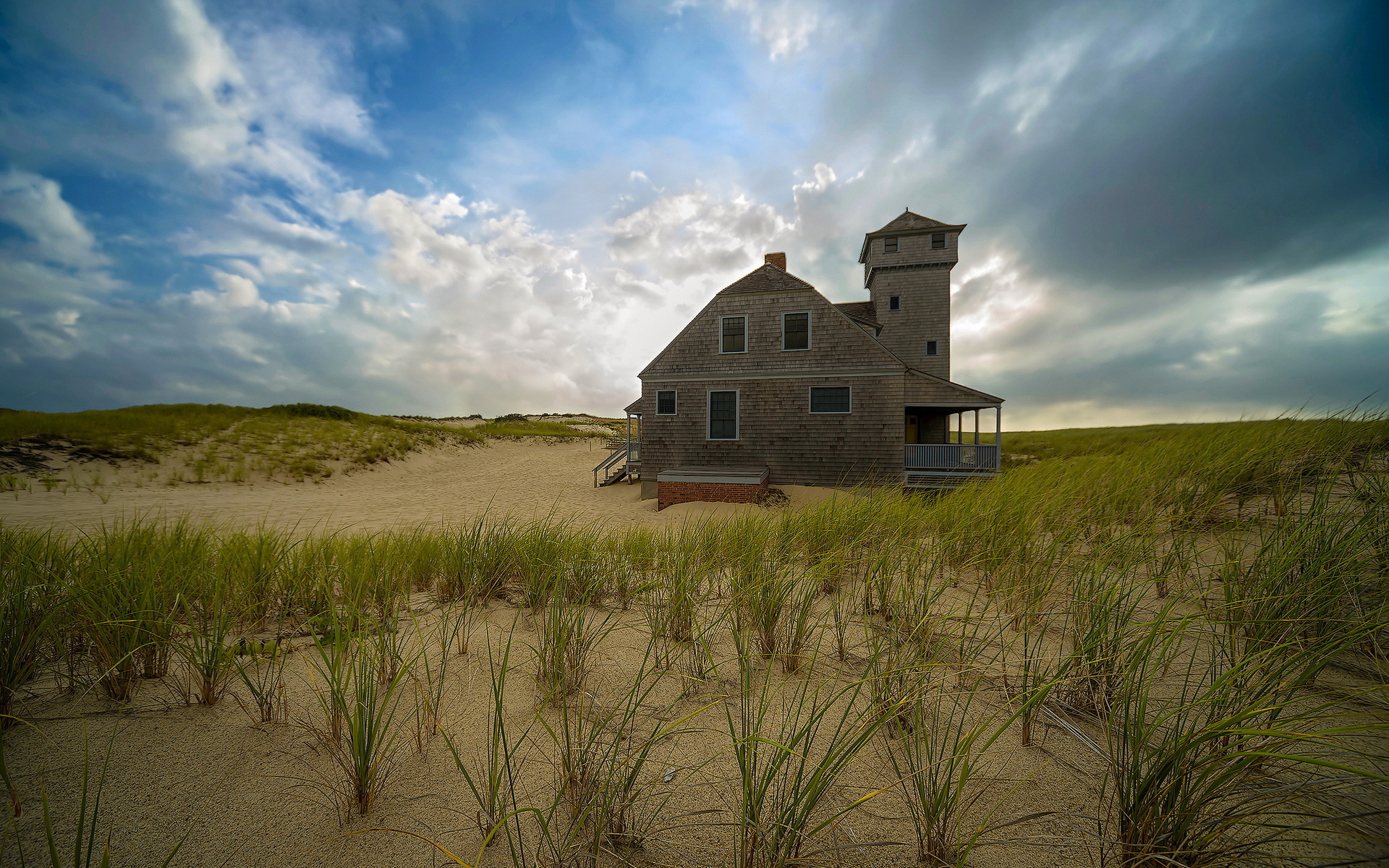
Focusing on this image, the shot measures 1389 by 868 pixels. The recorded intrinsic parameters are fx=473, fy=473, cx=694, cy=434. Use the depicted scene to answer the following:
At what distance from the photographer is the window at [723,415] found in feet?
48.8

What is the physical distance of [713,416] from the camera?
49.4 feet

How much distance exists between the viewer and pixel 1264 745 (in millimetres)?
1595

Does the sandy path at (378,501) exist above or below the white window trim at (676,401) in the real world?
below

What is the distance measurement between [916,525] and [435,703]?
393 centimetres

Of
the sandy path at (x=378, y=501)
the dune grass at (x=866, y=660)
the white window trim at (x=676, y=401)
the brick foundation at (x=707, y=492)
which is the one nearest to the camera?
the dune grass at (x=866, y=660)

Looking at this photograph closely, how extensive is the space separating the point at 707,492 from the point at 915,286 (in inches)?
493

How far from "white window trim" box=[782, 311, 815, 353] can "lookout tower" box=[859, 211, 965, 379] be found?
20.3 ft

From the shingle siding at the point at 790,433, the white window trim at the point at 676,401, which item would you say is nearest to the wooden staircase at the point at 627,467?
the white window trim at the point at 676,401

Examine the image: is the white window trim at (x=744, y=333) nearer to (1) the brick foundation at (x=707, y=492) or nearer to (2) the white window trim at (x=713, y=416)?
(2) the white window trim at (x=713, y=416)

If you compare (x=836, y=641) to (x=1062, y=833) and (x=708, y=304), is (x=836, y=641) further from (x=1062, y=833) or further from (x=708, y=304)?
(x=708, y=304)

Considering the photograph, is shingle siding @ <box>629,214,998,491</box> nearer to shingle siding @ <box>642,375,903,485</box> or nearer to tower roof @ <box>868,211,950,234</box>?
shingle siding @ <box>642,375,903,485</box>

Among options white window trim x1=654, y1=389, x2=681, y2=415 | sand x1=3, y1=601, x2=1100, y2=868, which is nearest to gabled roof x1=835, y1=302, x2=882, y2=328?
white window trim x1=654, y1=389, x2=681, y2=415

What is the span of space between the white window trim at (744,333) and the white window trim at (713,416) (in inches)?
46.6

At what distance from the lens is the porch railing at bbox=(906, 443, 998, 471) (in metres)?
13.8
